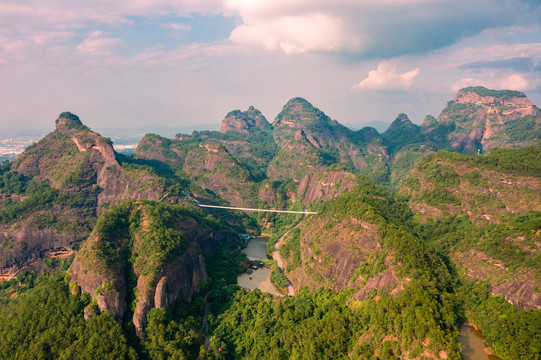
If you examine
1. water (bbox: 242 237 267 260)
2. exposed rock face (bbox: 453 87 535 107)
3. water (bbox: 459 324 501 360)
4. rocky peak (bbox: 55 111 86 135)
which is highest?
exposed rock face (bbox: 453 87 535 107)

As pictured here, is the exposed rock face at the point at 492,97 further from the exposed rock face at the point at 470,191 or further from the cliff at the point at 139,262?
the cliff at the point at 139,262

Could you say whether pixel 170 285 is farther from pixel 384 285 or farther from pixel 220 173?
pixel 220 173

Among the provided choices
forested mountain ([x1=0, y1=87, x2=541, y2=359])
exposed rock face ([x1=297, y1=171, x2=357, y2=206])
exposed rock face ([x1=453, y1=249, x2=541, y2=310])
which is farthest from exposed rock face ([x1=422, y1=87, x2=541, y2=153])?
exposed rock face ([x1=453, y1=249, x2=541, y2=310])

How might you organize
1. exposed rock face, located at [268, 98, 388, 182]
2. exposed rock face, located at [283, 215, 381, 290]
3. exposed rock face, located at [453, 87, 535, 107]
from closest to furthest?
exposed rock face, located at [283, 215, 381, 290] < exposed rock face, located at [268, 98, 388, 182] < exposed rock face, located at [453, 87, 535, 107]

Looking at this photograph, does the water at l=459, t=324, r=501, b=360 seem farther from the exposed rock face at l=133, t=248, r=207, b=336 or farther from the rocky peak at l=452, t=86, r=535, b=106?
the rocky peak at l=452, t=86, r=535, b=106

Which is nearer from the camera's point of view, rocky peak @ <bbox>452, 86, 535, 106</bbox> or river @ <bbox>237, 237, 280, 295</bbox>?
river @ <bbox>237, 237, 280, 295</bbox>

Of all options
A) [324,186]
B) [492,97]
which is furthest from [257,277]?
[492,97]

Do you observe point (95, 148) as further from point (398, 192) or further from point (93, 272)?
point (398, 192)
